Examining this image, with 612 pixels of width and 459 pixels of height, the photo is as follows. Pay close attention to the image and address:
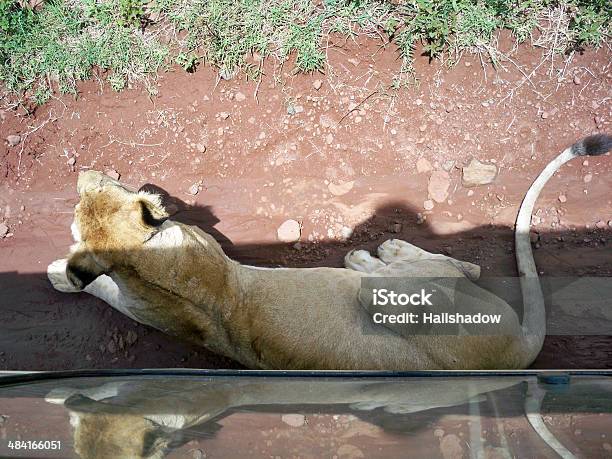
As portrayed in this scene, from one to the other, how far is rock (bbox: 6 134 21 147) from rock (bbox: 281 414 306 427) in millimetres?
3485

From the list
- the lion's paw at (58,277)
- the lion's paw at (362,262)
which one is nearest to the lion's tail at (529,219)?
the lion's paw at (362,262)

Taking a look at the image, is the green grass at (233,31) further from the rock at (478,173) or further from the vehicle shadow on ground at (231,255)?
the vehicle shadow on ground at (231,255)

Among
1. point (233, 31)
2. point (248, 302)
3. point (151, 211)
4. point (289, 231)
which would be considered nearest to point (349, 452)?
point (248, 302)

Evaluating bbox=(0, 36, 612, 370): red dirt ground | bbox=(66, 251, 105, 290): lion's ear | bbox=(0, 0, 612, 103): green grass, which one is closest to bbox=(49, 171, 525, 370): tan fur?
bbox=(66, 251, 105, 290): lion's ear

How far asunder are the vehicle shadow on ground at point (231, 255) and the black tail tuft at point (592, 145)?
0.65 meters

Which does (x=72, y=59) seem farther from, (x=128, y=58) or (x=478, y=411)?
(x=478, y=411)

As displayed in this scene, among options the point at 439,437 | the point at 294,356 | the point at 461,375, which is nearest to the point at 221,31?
the point at 294,356

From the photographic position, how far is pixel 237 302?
3.52 meters

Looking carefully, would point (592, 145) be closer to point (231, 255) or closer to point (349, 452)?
point (231, 255)

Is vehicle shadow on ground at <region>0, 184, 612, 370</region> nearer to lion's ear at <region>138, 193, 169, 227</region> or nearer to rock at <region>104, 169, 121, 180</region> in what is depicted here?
rock at <region>104, 169, 121, 180</region>

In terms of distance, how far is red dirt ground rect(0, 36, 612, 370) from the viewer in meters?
4.46

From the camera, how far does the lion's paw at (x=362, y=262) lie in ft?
14.0

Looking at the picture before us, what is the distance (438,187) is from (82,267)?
2.72m

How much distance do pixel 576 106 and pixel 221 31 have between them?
9.55 ft
